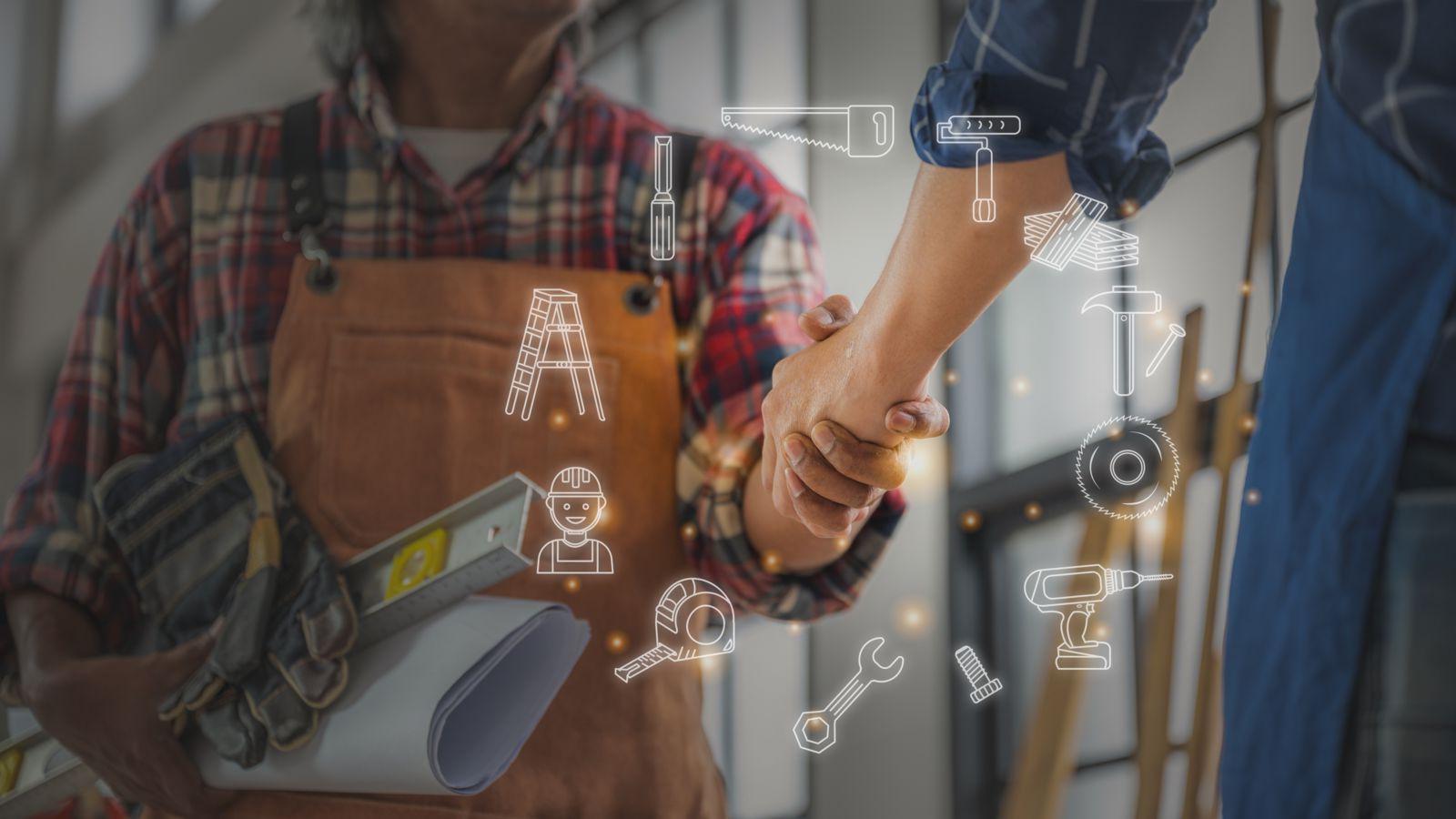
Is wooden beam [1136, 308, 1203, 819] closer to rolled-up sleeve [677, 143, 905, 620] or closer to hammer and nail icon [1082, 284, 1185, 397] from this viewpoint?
hammer and nail icon [1082, 284, 1185, 397]

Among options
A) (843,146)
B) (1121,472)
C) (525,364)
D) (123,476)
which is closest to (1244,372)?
(1121,472)

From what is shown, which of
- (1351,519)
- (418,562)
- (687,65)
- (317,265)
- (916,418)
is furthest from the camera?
(687,65)

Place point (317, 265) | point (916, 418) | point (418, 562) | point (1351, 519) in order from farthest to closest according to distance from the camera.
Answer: point (317, 265) → point (418, 562) → point (916, 418) → point (1351, 519)

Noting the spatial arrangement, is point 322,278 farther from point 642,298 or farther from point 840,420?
point 840,420

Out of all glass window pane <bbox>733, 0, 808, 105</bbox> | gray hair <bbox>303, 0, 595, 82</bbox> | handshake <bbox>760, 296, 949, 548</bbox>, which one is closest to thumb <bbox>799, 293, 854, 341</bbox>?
handshake <bbox>760, 296, 949, 548</bbox>

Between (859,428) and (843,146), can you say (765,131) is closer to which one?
(843,146)

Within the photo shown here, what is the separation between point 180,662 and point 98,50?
0.73 meters

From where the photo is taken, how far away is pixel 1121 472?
566 millimetres

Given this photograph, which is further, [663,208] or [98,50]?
[98,50]

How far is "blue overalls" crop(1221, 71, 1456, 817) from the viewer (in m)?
0.29

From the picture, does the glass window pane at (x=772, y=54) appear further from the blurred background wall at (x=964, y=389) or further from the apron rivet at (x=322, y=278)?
the apron rivet at (x=322, y=278)

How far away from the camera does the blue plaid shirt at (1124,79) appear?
30cm

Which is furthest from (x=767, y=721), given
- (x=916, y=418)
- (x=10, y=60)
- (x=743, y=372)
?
(x=10, y=60)

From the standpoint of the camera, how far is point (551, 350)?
2.10 feet
